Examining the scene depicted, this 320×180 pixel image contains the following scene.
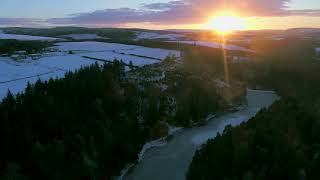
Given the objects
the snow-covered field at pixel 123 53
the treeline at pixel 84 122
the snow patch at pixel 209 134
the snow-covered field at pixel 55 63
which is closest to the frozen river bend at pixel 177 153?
the snow patch at pixel 209 134

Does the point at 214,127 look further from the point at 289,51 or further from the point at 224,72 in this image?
the point at 289,51

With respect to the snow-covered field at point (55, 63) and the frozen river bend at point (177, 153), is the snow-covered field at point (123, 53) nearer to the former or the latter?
the snow-covered field at point (55, 63)

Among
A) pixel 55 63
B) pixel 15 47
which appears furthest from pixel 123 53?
pixel 15 47

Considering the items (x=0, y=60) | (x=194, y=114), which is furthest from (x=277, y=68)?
(x=0, y=60)

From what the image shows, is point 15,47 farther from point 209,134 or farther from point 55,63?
point 209,134

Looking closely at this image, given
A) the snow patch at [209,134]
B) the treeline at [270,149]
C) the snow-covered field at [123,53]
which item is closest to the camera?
the treeline at [270,149]
